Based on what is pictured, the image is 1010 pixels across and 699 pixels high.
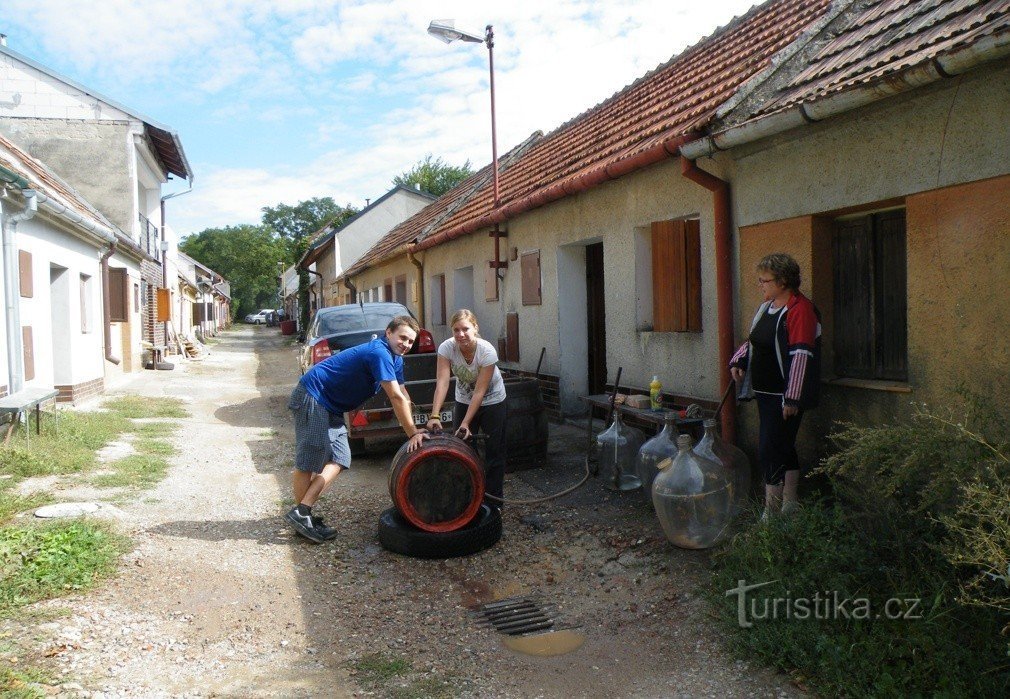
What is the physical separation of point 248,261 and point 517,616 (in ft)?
308

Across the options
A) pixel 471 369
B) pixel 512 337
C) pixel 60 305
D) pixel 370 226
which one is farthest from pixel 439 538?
pixel 370 226

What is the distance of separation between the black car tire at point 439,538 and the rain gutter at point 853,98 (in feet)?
10.6

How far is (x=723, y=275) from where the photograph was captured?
6336mm

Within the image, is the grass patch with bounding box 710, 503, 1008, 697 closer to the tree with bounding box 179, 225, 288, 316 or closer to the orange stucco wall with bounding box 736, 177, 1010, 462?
the orange stucco wall with bounding box 736, 177, 1010, 462

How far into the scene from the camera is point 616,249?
8055 millimetres

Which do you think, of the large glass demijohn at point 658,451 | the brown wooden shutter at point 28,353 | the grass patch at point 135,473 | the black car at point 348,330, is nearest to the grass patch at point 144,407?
the brown wooden shutter at point 28,353

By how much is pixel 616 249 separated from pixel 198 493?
469cm

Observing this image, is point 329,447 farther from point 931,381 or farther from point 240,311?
point 240,311

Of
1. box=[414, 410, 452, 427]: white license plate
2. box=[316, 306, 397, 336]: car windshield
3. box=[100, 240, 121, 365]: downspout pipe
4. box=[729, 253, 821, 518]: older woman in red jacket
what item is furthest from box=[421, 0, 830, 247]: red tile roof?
box=[100, 240, 121, 365]: downspout pipe

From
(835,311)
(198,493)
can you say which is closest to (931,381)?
(835,311)

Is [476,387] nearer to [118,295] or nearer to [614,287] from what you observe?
[614,287]

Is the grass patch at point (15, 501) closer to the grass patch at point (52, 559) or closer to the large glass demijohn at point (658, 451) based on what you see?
the grass patch at point (52, 559)

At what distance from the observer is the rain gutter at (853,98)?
390 cm

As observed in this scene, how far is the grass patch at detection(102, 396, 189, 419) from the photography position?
11984mm
